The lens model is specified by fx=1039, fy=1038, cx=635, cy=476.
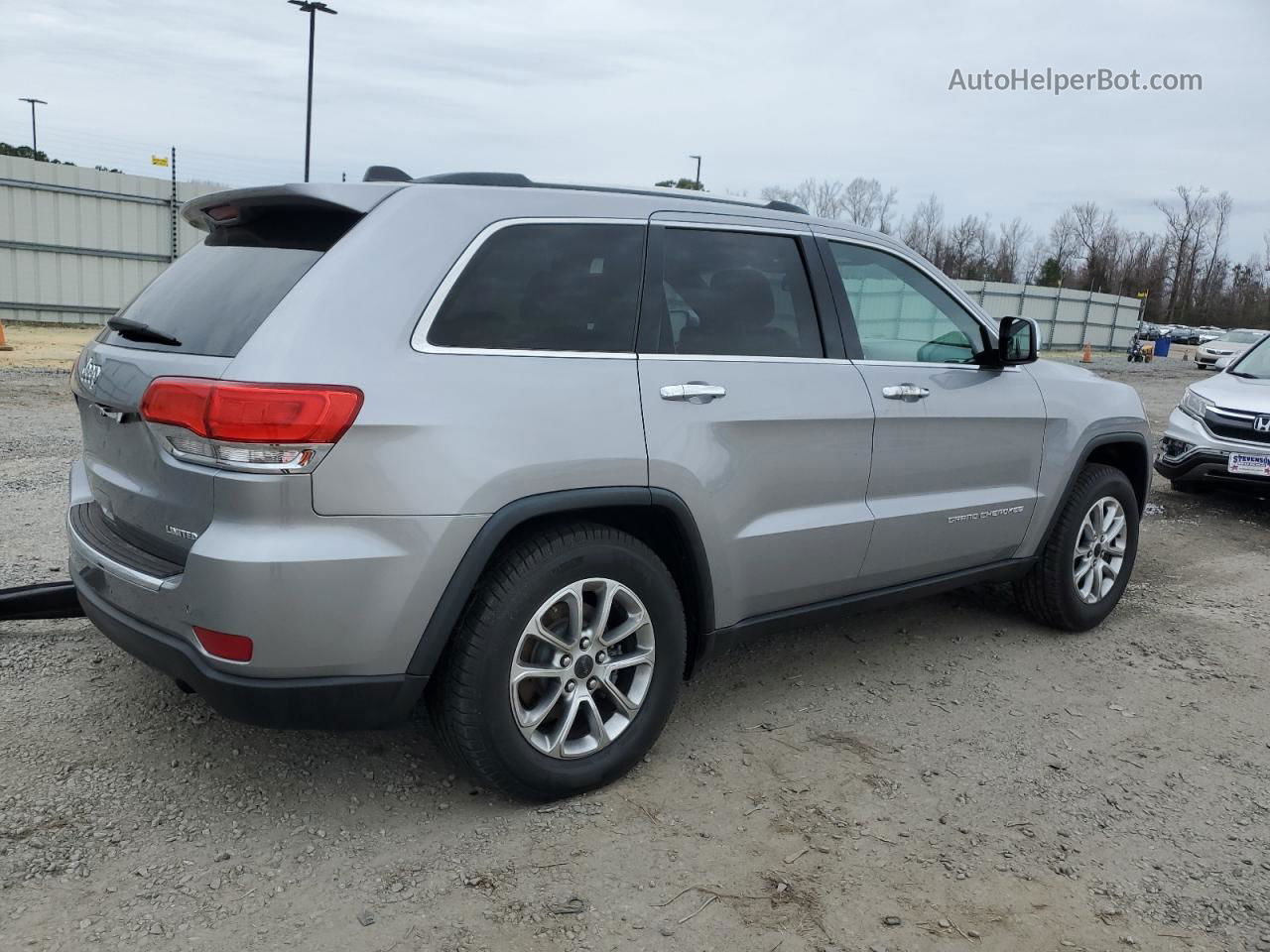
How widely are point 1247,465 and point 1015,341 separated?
436cm

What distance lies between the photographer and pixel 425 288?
9.11ft

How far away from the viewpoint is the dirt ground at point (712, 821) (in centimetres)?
257

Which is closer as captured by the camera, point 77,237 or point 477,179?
point 477,179

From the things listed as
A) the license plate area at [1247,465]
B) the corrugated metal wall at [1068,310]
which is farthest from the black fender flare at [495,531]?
the corrugated metal wall at [1068,310]

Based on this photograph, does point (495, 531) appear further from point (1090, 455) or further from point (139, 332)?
point (1090, 455)

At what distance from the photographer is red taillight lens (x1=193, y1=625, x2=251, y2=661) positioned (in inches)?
101

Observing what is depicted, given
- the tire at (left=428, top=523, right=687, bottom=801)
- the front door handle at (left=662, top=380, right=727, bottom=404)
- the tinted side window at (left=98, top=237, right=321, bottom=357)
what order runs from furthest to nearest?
the front door handle at (left=662, top=380, right=727, bottom=404), the tire at (left=428, top=523, right=687, bottom=801), the tinted side window at (left=98, top=237, right=321, bottom=357)

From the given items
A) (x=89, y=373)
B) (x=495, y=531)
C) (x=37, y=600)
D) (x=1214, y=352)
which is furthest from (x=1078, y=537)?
(x=1214, y=352)

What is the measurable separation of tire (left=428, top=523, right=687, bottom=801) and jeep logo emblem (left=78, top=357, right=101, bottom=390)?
1.30 meters

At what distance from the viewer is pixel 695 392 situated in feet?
10.4

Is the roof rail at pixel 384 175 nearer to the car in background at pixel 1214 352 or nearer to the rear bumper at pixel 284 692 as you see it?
the rear bumper at pixel 284 692

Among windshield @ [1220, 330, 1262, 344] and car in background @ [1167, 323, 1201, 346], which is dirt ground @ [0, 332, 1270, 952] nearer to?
windshield @ [1220, 330, 1262, 344]

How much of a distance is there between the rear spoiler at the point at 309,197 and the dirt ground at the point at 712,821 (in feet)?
5.58

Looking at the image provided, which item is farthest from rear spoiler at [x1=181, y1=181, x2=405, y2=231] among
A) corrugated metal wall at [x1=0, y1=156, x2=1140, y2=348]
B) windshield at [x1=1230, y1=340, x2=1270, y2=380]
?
corrugated metal wall at [x1=0, y1=156, x2=1140, y2=348]
